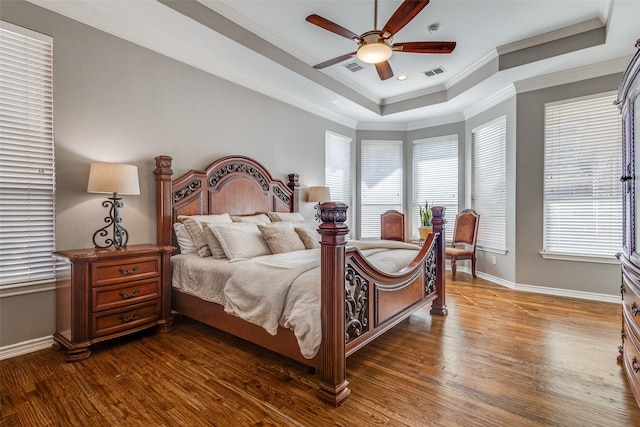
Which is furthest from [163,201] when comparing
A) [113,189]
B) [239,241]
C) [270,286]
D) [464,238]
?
[464,238]

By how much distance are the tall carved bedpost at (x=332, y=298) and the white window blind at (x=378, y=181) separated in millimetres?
4375

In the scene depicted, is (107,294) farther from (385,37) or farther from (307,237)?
(385,37)

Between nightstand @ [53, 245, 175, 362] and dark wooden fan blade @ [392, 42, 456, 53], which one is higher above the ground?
dark wooden fan blade @ [392, 42, 456, 53]

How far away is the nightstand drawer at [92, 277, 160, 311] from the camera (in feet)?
7.84

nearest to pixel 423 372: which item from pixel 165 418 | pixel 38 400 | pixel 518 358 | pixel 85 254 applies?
pixel 518 358

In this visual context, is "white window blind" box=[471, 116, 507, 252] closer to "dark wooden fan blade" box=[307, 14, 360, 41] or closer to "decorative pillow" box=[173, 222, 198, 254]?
"dark wooden fan blade" box=[307, 14, 360, 41]

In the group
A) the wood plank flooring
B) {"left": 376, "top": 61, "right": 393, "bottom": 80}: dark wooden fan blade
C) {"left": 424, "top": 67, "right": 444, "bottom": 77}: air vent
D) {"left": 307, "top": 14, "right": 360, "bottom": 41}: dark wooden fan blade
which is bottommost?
the wood plank flooring

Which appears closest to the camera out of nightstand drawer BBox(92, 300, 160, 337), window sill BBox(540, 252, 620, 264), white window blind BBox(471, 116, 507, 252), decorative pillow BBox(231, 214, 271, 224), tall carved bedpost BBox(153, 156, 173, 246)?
nightstand drawer BBox(92, 300, 160, 337)

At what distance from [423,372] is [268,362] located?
1096 millimetres

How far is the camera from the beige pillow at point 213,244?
9.38 ft

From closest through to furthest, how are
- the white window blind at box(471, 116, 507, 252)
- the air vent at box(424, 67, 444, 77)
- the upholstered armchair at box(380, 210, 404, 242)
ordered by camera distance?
the air vent at box(424, 67, 444, 77)
the white window blind at box(471, 116, 507, 252)
the upholstered armchair at box(380, 210, 404, 242)

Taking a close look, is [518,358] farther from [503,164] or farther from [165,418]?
[503,164]

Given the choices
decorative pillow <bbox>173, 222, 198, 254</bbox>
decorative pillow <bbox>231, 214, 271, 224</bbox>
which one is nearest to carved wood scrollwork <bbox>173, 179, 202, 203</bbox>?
decorative pillow <bbox>173, 222, 198, 254</bbox>

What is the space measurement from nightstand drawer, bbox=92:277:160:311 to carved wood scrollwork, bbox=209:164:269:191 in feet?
4.43
